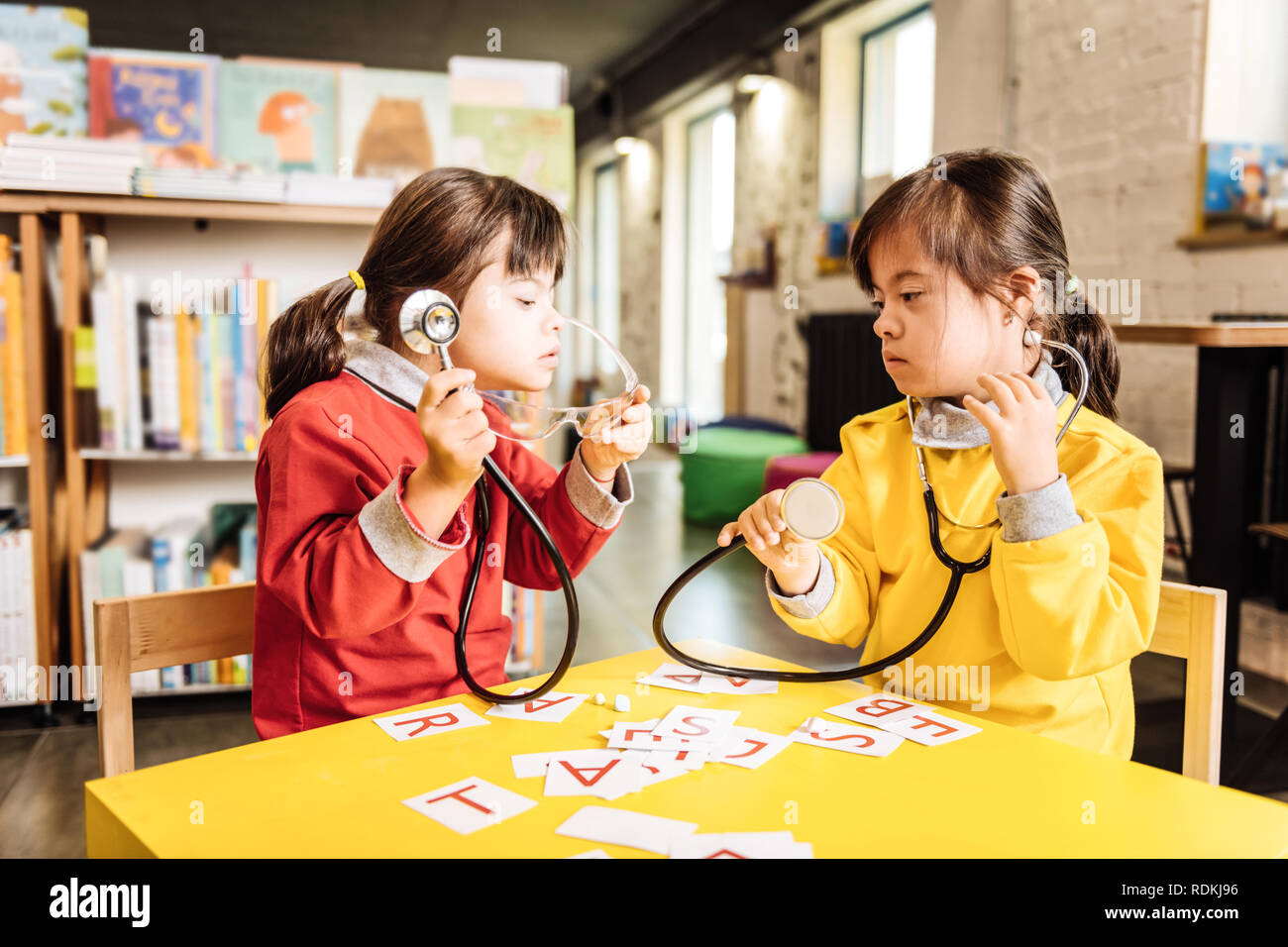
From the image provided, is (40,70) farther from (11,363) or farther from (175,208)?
(11,363)

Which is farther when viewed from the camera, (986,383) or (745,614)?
(745,614)

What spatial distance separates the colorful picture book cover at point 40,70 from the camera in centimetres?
246

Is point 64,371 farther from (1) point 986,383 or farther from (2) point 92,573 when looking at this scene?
(1) point 986,383

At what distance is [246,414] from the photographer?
2.57 meters

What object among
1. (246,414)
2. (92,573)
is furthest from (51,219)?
(92,573)

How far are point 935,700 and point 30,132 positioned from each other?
2447 mm

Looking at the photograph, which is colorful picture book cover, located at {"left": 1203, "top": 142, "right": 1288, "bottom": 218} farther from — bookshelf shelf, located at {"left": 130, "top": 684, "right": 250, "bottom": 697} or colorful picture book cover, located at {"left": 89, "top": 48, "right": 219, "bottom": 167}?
bookshelf shelf, located at {"left": 130, "top": 684, "right": 250, "bottom": 697}

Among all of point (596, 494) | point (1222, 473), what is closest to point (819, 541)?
point (596, 494)

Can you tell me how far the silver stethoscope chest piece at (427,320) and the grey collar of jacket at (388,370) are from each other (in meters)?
0.24

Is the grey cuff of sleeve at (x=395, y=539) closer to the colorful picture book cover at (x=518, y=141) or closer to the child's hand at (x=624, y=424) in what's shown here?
the child's hand at (x=624, y=424)

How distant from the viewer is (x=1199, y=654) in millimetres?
995

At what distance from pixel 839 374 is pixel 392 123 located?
10.5 ft

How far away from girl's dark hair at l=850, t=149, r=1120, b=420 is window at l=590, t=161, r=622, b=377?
30.0 ft

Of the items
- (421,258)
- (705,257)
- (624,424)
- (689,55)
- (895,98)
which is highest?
(689,55)
